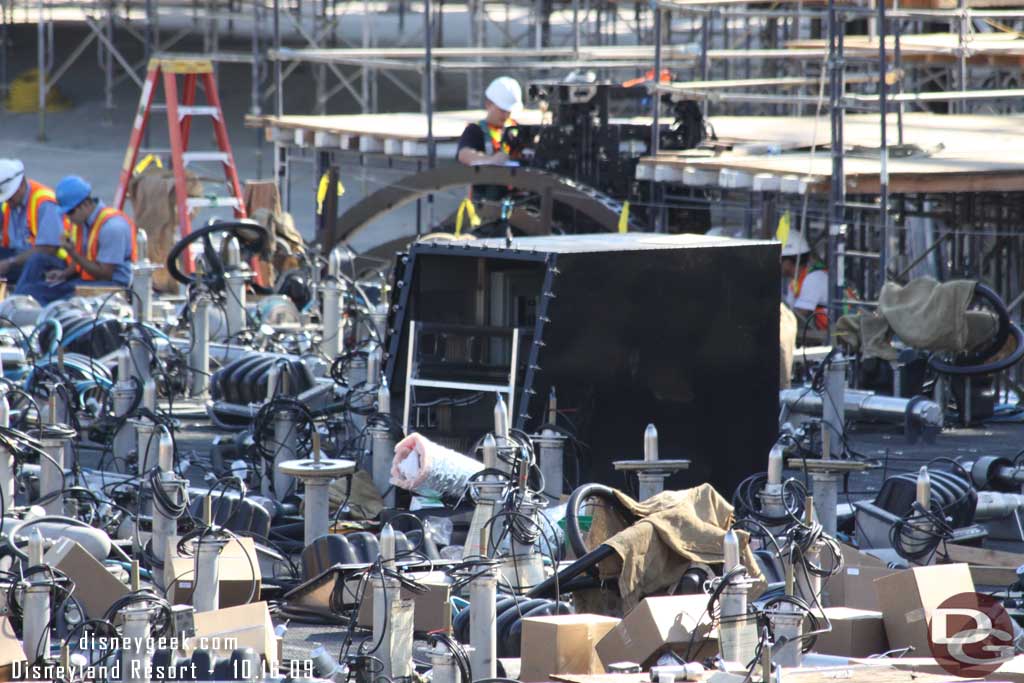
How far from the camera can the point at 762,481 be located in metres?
11.0

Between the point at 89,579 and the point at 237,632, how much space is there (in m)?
1.24

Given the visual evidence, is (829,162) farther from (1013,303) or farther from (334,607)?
(334,607)

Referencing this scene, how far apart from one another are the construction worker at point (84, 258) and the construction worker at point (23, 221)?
110 millimetres

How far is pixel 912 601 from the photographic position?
8.12 m

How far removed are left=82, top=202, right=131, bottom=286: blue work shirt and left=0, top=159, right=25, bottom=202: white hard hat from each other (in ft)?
2.96

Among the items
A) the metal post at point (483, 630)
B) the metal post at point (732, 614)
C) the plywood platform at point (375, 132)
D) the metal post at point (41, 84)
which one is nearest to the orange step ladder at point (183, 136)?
the plywood platform at point (375, 132)

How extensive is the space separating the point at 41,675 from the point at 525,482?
233 centimetres

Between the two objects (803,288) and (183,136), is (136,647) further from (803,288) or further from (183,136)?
(183,136)

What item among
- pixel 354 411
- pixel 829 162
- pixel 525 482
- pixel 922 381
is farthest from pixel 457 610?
pixel 829 162

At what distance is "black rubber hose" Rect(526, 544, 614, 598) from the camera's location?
8547mm

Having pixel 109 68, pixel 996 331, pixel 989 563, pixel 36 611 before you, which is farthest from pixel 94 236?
pixel 109 68

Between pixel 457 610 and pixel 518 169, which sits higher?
pixel 518 169

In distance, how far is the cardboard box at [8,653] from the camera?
718 cm

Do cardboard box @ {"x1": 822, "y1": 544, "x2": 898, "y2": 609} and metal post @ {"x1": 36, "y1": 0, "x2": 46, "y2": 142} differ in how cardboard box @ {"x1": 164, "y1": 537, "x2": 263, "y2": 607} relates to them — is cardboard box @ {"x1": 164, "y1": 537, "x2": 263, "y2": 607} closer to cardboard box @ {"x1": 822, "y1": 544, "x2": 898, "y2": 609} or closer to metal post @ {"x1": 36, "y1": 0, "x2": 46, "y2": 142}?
cardboard box @ {"x1": 822, "y1": 544, "x2": 898, "y2": 609}
